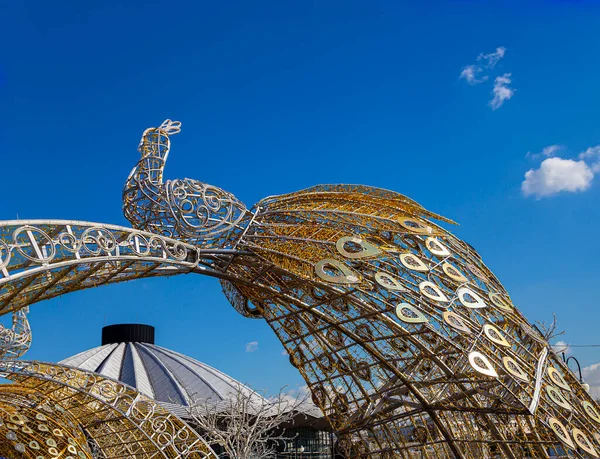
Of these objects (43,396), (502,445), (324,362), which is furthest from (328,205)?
(43,396)

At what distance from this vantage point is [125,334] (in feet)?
147

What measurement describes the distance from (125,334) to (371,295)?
1231 inches

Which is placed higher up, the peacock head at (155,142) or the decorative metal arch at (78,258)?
the peacock head at (155,142)

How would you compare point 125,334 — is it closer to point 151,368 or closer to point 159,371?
point 151,368

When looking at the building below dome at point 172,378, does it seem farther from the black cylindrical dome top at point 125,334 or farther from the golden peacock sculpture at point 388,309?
the golden peacock sculpture at point 388,309

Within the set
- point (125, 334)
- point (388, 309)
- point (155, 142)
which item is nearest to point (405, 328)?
point (388, 309)

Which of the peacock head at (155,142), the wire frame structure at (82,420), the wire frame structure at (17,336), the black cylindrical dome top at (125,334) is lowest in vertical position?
the wire frame structure at (82,420)

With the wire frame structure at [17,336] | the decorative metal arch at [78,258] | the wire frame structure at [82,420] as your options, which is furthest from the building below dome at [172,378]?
the decorative metal arch at [78,258]

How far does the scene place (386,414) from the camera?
2241 cm

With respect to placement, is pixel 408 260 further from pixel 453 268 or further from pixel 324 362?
pixel 324 362

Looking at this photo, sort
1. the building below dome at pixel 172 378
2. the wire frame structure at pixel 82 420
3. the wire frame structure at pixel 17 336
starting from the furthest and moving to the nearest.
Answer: the building below dome at pixel 172 378 < the wire frame structure at pixel 17 336 < the wire frame structure at pixel 82 420

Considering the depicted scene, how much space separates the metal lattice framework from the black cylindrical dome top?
2526 centimetres

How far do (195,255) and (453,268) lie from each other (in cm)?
742

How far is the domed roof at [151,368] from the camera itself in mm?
36281
